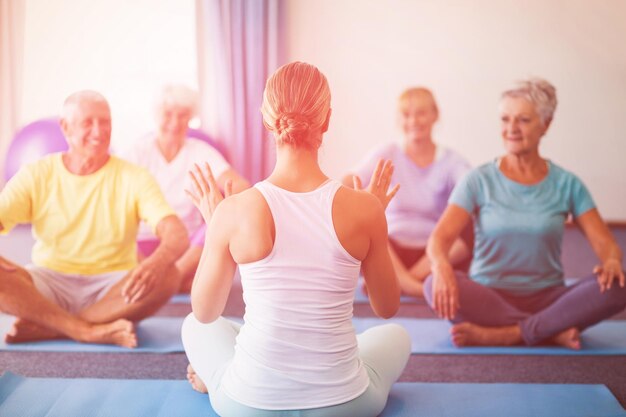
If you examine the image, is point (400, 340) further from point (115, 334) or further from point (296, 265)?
A: point (115, 334)

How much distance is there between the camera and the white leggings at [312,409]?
1826mm

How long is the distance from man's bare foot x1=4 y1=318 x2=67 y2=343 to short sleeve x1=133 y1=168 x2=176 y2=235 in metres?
0.59

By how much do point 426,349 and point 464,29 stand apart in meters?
2.99

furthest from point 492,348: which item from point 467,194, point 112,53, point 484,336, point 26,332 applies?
point 112,53

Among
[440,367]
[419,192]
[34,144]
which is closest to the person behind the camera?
[440,367]

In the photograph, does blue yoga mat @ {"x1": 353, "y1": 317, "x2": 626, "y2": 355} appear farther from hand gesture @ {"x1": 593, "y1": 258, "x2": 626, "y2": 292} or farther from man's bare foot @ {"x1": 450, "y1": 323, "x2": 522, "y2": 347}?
hand gesture @ {"x1": 593, "y1": 258, "x2": 626, "y2": 292}

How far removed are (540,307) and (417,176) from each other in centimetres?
116

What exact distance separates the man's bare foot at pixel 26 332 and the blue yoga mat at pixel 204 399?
47 centimetres

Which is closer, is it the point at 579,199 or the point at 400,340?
the point at 400,340

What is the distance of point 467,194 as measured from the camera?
2.94 meters

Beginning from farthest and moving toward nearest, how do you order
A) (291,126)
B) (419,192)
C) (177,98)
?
(177,98) → (419,192) → (291,126)

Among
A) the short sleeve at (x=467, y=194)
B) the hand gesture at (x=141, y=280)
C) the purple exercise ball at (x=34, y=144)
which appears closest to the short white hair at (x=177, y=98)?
the purple exercise ball at (x=34, y=144)

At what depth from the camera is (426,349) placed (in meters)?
2.84

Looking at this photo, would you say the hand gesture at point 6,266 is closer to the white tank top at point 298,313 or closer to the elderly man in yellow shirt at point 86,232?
the elderly man in yellow shirt at point 86,232
